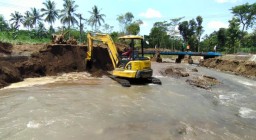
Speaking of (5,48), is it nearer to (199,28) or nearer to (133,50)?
(133,50)

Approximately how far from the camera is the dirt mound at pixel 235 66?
91.1 feet

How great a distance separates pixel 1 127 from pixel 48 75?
10.4 meters

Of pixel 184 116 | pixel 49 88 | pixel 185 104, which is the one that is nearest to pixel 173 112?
pixel 184 116

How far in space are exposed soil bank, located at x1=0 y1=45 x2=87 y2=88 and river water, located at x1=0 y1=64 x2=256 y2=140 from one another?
3.71 feet

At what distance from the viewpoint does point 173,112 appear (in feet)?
34.8

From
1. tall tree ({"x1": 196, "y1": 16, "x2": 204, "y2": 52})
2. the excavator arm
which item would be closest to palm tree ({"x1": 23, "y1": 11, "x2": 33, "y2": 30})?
tall tree ({"x1": 196, "y1": 16, "x2": 204, "y2": 52})

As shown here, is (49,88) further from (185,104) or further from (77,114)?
(185,104)

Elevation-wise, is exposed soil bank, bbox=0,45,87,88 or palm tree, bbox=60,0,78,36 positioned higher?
palm tree, bbox=60,0,78,36

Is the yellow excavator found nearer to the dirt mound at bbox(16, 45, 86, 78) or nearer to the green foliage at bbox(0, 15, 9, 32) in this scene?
the dirt mound at bbox(16, 45, 86, 78)

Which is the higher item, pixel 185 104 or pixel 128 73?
pixel 128 73

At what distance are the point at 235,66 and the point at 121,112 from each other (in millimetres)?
25884

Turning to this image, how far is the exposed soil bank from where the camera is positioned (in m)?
15.9

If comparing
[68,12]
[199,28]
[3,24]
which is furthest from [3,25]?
[199,28]

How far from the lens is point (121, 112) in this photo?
10.2 meters
